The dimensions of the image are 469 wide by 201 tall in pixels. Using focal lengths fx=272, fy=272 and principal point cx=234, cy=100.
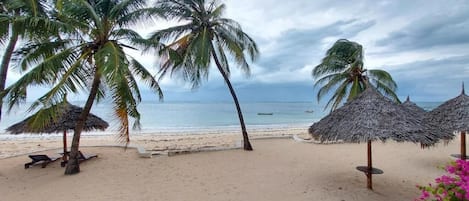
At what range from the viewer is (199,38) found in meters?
8.69

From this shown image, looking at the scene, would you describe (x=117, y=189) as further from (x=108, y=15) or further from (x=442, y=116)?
(x=442, y=116)

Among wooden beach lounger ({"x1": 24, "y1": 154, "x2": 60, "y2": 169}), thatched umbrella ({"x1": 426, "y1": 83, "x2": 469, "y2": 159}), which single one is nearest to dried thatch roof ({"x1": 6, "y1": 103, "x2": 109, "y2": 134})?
wooden beach lounger ({"x1": 24, "y1": 154, "x2": 60, "y2": 169})

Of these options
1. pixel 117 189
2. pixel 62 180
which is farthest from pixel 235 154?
pixel 62 180

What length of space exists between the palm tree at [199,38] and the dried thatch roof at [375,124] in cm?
427

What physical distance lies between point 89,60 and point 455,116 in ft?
31.7

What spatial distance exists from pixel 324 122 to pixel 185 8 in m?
5.70

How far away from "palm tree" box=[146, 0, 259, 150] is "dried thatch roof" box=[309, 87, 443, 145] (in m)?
4.27

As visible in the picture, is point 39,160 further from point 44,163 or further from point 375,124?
point 375,124

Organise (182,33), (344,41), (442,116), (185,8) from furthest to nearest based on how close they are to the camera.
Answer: (344,41)
(182,33)
(185,8)
(442,116)

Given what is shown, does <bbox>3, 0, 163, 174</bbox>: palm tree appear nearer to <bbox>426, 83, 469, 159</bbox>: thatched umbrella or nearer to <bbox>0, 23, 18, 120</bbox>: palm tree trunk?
<bbox>0, 23, 18, 120</bbox>: palm tree trunk

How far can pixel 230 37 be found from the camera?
923 cm

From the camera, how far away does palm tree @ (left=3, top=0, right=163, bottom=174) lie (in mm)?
5734

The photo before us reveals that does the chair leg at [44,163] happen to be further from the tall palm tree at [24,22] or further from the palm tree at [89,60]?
the tall palm tree at [24,22]

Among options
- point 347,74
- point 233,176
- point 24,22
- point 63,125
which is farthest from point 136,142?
point 347,74
